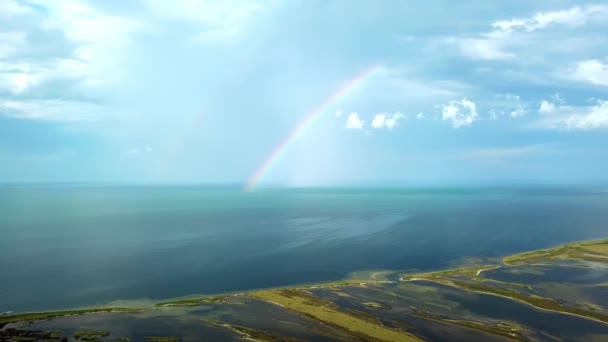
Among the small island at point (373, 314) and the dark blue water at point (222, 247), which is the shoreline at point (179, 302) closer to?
the small island at point (373, 314)

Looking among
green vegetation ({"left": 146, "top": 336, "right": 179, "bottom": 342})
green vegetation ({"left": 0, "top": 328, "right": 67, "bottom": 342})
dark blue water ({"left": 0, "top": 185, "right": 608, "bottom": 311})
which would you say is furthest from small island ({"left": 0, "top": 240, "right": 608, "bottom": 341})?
dark blue water ({"left": 0, "top": 185, "right": 608, "bottom": 311})

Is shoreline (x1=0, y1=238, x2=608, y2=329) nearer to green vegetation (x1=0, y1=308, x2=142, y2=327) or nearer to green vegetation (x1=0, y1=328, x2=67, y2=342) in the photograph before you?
green vegetation (x1=0, y1=308, x2=142, y2=327)

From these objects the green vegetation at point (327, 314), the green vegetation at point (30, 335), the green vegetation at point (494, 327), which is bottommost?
the green vegetation at point (494, 327)

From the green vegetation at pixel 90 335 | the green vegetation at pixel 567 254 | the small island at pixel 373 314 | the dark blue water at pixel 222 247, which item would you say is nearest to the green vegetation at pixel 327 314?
the small island at pixel 373 314

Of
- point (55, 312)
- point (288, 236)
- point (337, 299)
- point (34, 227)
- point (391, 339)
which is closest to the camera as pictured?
point (391, 339)

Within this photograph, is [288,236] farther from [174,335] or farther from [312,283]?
[174,335]

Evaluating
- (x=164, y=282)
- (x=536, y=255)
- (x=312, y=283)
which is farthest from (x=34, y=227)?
(x=536, y=255)
